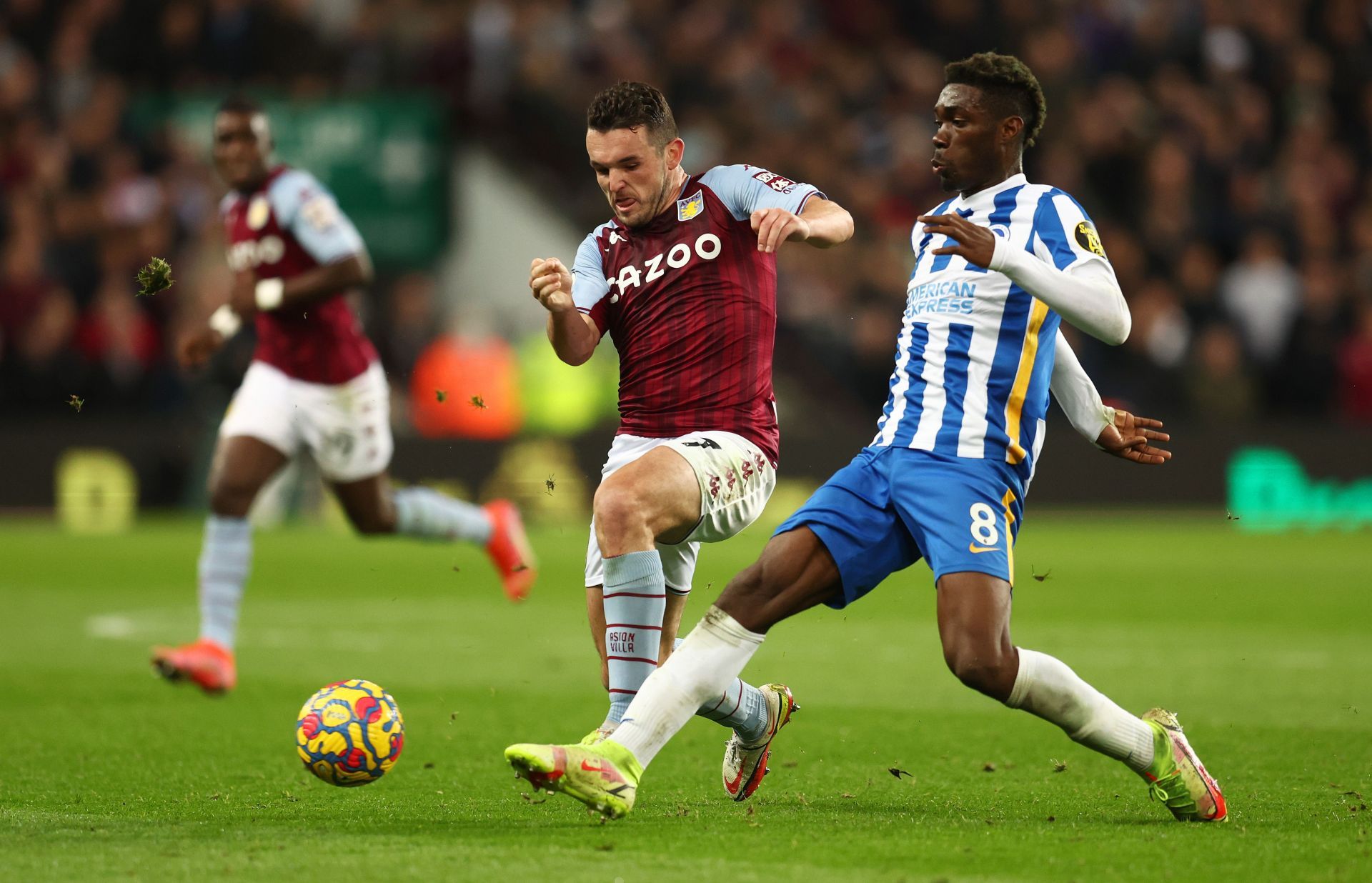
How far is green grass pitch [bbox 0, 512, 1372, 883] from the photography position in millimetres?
4516

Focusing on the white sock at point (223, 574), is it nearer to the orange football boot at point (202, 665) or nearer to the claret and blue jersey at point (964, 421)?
the orange football boot at point (202, 665)

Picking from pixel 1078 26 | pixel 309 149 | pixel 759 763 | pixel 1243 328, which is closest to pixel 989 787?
pixel 759 763

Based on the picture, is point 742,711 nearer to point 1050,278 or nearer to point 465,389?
point 1050,278

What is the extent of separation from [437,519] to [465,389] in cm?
841

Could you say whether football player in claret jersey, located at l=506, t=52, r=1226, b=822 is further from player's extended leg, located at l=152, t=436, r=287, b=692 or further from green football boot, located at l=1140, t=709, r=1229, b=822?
player's extended leg, located at l=152, t=436, r=287, b=692

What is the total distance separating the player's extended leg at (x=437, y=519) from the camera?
29.2 ft

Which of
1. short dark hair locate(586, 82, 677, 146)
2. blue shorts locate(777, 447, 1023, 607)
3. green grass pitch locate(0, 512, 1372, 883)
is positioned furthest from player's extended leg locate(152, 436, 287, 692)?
blue shorts locate(777, 447, 1023, 607)

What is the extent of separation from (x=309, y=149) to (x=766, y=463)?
575 inches

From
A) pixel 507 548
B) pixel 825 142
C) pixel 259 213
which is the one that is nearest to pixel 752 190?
pixel 259 213

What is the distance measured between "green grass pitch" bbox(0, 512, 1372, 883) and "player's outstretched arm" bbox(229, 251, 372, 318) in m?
1.67

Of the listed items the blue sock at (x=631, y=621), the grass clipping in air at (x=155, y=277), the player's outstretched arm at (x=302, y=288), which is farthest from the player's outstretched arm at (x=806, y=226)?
the player's outstretched arm at (x=302, y=288)

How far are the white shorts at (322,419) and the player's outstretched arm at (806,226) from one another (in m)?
3.46

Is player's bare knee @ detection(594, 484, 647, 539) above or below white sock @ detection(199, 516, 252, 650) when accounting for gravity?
above

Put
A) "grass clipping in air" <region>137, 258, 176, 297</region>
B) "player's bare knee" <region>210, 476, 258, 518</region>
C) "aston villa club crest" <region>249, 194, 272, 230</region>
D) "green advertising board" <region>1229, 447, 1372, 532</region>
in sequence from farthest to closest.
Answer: "green advertising board" <region>1229, 447, 1372, 532</region> → "aston villa club crest" <region>249, 194, 272, 230</region> → "player's bare knee" <region>210, 476, 258, 518</region> → "grass clipping in air" <region>137, 258, 176, 297</region>
